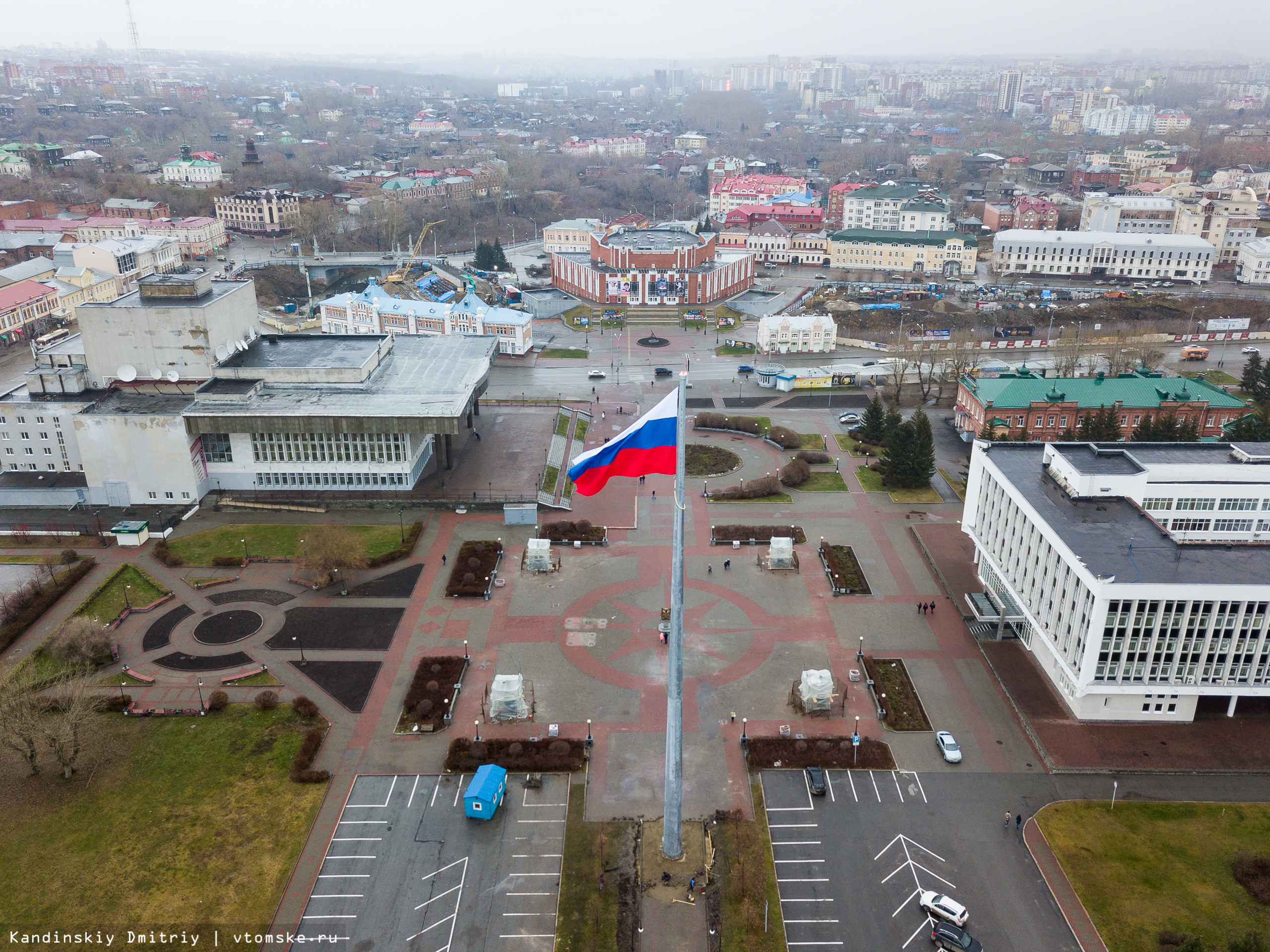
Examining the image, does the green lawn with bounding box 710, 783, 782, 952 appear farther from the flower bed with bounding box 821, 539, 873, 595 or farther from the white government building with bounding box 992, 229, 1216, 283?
the white government building with bounding box 992, 229, 1216, 283

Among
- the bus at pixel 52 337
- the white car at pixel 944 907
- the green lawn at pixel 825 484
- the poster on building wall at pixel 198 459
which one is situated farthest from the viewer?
the bus at pixel 52 337

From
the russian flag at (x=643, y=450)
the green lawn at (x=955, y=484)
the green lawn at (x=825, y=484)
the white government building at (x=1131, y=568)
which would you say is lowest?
the green lawn at (x=825, y=484)

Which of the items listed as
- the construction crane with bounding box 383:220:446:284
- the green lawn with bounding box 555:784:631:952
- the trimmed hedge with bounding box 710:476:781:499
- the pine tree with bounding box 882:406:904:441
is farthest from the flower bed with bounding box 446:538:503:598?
the construction crane with bounding box 383:220:446:284

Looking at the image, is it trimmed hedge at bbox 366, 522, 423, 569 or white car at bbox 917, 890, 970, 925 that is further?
trimmed hedge at bbox 366, 522, 423, 569

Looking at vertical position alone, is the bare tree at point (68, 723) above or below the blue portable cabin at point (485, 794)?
above

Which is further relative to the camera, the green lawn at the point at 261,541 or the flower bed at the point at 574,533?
the flower bed at the point at 574,533

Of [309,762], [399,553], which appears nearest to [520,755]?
[309,762]

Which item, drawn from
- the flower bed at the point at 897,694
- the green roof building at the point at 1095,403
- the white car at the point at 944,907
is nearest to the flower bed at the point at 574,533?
the flower bed at the point at 897,694

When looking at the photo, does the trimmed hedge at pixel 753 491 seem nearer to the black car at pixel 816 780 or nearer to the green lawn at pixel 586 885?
the black car at pixel 816 780
